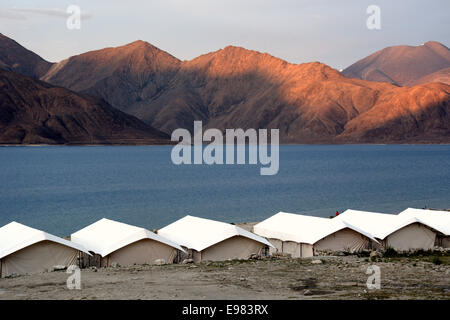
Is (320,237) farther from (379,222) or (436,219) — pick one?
(436,219)

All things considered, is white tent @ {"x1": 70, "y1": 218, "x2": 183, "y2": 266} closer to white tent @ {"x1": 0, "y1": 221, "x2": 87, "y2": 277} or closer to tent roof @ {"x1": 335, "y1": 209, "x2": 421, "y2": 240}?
white tent @ {"x1": 0, "y1": 221, "x2": 87, "y2": 277}


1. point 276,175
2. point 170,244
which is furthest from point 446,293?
point 276,175

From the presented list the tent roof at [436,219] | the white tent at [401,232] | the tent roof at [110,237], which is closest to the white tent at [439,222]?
the tent roof at [436,219]

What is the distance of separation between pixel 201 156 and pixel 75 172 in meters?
69.4

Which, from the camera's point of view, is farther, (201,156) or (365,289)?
(201,156)

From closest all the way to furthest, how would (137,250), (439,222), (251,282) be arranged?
(251,282)
(137,250)
(439,222)

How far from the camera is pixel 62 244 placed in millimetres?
20484

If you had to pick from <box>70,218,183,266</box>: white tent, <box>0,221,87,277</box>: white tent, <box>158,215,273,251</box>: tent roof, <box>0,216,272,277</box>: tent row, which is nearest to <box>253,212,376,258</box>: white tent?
<box>158,215,273,251</box>: tent roof

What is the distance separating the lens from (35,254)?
20188 millimetres

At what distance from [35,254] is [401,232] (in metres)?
15.4

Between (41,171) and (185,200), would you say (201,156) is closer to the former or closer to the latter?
(41,171)

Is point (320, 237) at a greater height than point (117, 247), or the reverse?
point (320, 237)

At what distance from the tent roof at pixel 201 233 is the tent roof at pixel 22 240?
4.64 metres

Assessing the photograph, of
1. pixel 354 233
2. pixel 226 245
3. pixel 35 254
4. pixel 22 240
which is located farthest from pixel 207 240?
pixel 22 240
